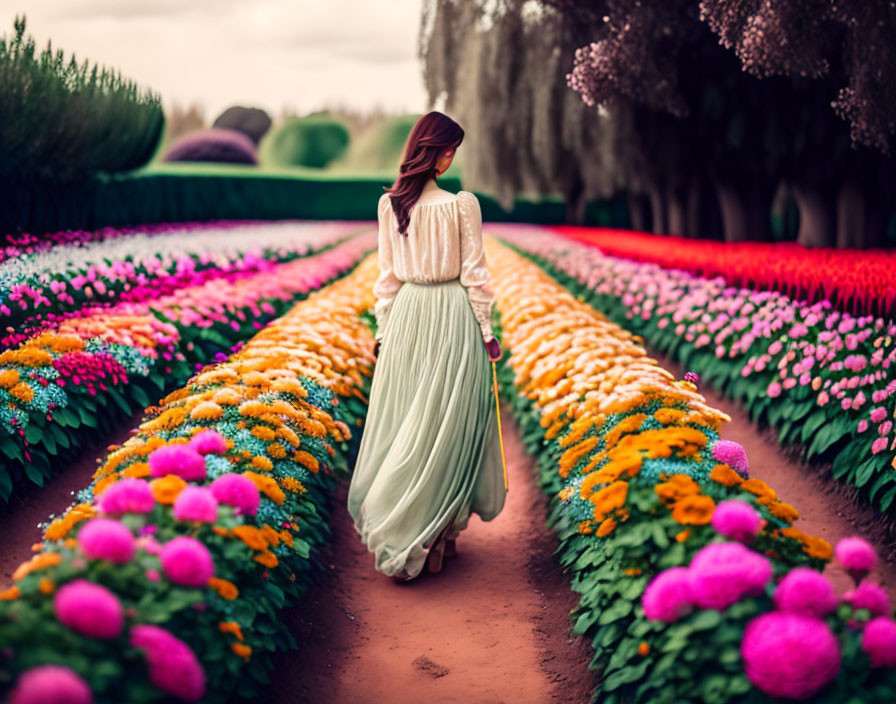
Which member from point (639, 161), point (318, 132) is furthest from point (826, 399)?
point (318, 132)

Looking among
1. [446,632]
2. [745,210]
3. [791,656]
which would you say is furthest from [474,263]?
[745,210]

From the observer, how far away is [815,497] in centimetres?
473

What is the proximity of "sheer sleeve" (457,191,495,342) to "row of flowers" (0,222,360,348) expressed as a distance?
2.87 m

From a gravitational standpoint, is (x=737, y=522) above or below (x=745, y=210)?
below

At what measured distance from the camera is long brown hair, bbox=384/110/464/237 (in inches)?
148

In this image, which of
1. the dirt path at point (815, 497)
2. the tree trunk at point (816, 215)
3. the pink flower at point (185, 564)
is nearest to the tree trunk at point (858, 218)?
the tree trunk at point (816, 215)

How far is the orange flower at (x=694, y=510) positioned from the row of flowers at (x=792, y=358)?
200 centimetres

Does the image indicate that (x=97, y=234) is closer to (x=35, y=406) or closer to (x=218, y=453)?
(x=35, y=406)

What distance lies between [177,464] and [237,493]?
0.28 meters

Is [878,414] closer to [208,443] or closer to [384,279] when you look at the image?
[384,279]

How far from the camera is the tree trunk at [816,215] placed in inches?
464

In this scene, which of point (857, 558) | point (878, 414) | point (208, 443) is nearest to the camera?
point (857, 558)

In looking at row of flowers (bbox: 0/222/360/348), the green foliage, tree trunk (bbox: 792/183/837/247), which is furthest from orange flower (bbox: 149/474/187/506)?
the green foliage

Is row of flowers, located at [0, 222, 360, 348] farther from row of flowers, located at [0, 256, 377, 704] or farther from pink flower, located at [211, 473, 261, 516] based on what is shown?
pink flower, located at [211, 473, 261, 516]
